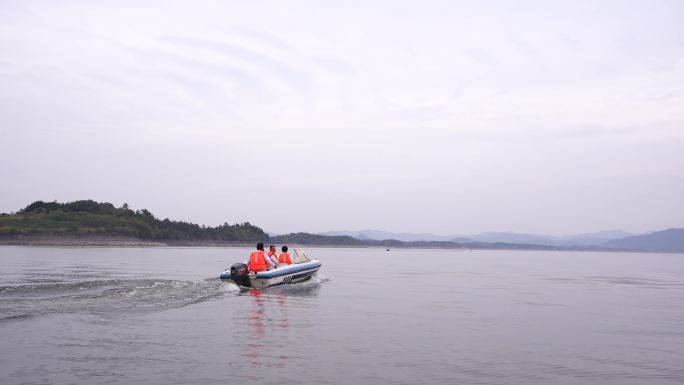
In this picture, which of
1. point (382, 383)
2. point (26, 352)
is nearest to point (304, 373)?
point (382, 383)

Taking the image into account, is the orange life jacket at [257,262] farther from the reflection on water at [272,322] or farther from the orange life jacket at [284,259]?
the orange life jacket at [284,259]

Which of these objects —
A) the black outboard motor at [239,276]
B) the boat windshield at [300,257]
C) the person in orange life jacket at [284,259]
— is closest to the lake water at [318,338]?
the black outboard motor at [239,276]

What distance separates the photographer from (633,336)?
53.3 feet

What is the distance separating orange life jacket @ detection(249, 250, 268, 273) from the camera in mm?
26812

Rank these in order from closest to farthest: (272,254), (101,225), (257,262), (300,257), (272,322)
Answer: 1. (272,322)
2. (257,262)
3. (272,254)
4. (300,257)
5. (101,225)

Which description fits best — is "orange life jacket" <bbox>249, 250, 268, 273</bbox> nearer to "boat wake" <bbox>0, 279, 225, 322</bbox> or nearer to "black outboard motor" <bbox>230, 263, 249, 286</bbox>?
"black outboard motor" <bbox>230, 263, 249, 286</bbox>

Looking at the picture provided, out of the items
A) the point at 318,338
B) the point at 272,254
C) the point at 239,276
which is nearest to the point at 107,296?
the point at 239,276

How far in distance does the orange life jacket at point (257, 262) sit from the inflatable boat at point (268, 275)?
0.22 m

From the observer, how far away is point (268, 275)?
26828 millimetres

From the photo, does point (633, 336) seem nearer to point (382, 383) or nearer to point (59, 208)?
point (382, 383)

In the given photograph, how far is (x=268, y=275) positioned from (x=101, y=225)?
95.6 meters

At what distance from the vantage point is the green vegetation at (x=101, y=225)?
105188 mm

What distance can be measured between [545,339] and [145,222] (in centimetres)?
11809

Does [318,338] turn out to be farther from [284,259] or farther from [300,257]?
[300,257]
